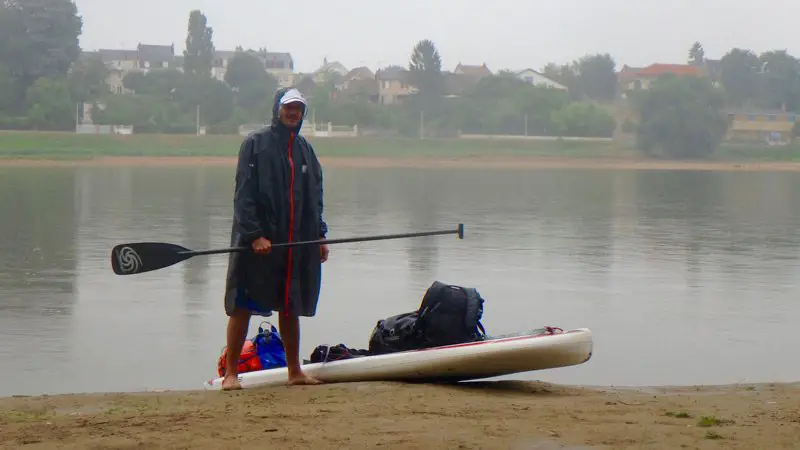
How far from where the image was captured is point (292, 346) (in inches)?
247

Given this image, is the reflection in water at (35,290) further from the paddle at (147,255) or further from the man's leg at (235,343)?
the man's leg at (235,343)

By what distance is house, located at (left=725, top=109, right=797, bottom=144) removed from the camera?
97250mm

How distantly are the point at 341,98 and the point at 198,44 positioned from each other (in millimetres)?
16697

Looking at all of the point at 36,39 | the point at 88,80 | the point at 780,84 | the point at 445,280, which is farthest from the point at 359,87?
the point at 445,280

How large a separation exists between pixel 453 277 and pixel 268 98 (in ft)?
305

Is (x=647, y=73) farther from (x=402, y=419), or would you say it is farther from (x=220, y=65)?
(x=402, y=419)

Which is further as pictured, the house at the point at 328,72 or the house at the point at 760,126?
the house at the point at 328,72

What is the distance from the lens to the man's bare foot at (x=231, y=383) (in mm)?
6352

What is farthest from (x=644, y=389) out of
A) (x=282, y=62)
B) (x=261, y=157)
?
(x=282, y=62)

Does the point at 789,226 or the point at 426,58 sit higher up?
the point at 426,58

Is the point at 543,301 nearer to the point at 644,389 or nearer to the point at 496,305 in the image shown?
the point at 496,305

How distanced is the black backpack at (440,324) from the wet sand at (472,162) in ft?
189

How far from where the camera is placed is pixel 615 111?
380 feet

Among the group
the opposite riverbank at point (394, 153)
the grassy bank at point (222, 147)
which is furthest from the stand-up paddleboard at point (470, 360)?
the grassy bank at point (222, 147)
